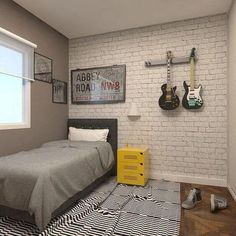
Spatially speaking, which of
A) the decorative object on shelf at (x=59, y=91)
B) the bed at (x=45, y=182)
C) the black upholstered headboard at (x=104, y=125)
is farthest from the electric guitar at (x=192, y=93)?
the decorative object on shelf at (x=59, y=91)

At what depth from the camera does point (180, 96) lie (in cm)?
312

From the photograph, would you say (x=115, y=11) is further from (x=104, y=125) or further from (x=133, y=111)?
(x=104, y=125)

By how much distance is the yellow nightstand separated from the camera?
2.92m

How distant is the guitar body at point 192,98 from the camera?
2.96 metres

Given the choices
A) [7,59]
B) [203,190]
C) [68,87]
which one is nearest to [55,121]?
[68,87]

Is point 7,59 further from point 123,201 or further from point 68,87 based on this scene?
point 123,201

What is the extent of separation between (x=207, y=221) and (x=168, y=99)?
1.75 meters

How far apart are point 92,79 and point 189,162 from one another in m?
2.19

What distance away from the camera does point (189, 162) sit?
10.2 feet

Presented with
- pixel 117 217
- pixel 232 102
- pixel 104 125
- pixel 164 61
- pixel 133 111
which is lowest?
pixel 117 217

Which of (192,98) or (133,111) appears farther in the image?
(133,111)

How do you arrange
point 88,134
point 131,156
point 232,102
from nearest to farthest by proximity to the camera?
point 232,102 < point 131,156 < point 88,134

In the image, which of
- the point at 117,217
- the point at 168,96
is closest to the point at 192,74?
the point at 168,96

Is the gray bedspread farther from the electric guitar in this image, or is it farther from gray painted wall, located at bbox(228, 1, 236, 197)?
gray painted wall, located at bbox(228, 1, 236, 197)
